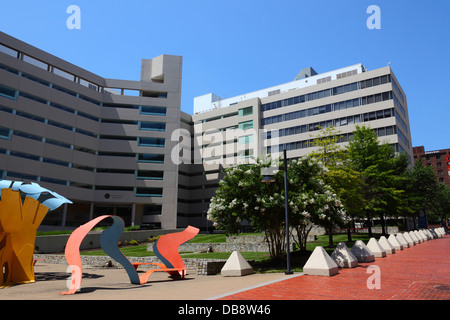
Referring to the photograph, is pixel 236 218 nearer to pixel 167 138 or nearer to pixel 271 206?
pixel 271 206

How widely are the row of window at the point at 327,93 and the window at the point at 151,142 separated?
2154 centimetres

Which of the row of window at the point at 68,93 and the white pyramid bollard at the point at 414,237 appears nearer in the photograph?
the white pyramid bollard at the point at 414,237

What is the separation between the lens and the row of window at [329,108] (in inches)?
2051

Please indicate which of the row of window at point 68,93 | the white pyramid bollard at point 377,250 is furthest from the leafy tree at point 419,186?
the row of window at point 68,93

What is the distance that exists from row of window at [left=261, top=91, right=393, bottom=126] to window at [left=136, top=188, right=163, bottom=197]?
24.3 m

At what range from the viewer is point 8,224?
45.9 ft

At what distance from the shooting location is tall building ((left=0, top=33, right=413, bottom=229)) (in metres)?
48.3

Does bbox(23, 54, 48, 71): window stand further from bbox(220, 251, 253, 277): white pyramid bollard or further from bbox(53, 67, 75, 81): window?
bbox(220, 251, 253, 277): white pyramid bollard

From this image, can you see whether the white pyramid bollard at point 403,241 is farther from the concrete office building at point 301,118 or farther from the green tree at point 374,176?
the concrete office building at point 301,118

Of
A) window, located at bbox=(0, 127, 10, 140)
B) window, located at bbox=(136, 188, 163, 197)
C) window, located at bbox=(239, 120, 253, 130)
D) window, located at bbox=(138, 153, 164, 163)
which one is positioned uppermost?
window, located at bbox=(239, 120, 253, 130)

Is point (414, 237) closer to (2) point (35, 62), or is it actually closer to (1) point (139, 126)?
(1) point (139, 126)

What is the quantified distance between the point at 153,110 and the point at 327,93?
32090 millimetres

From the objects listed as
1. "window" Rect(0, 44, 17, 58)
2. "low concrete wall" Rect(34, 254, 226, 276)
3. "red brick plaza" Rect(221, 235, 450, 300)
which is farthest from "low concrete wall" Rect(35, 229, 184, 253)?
"red brick plaza" Rect(221, 235, 450, 300)
